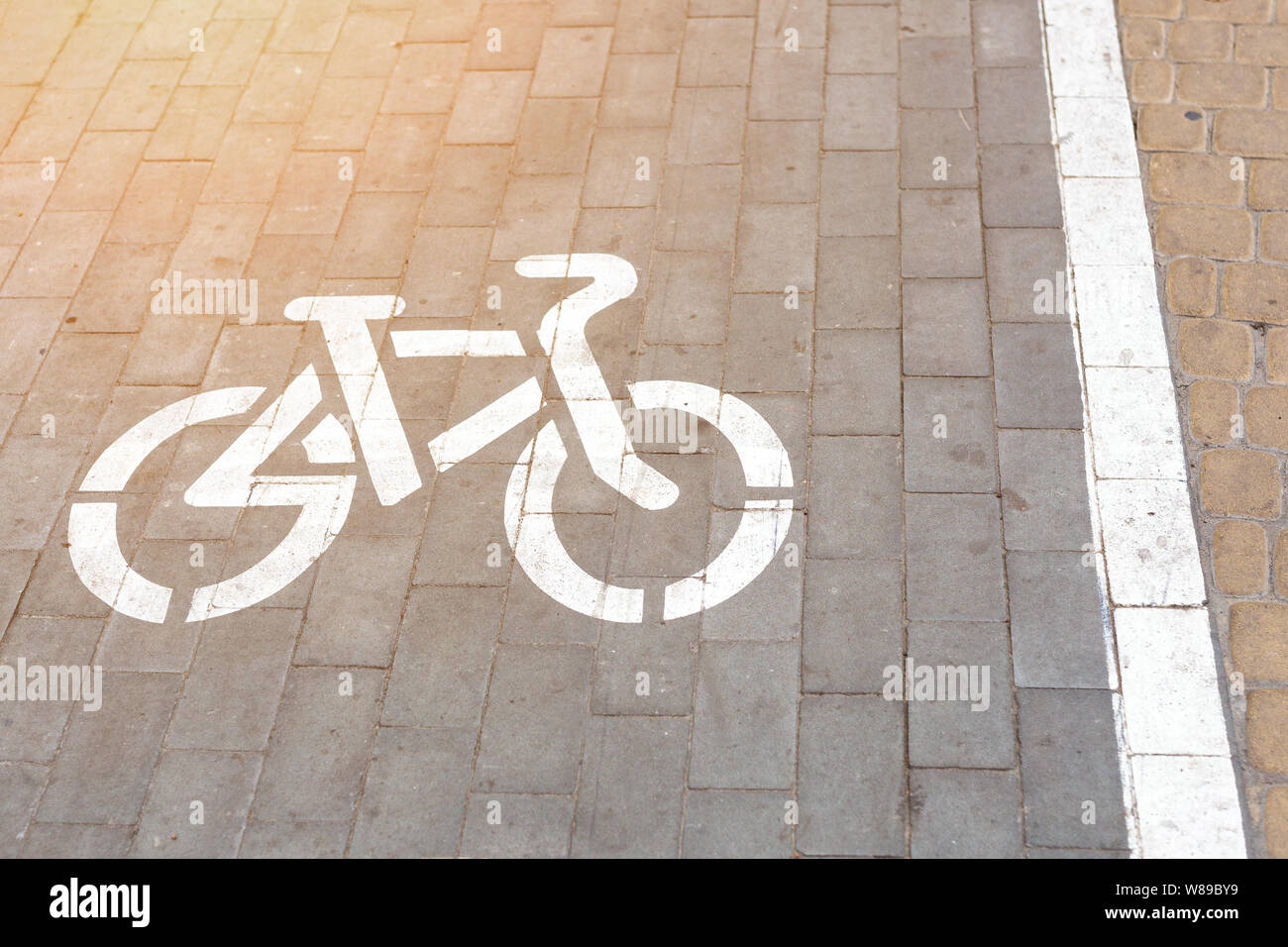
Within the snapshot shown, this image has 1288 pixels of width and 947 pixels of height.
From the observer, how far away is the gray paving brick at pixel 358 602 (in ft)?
16.1

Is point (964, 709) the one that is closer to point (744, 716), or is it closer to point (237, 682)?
point (744, 716)

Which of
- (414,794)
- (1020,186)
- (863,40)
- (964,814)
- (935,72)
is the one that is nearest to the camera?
(964,814)

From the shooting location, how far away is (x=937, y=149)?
669 centimetres

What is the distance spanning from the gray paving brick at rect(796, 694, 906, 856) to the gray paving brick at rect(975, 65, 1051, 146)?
3.69 metres

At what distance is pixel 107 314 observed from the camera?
636 cm

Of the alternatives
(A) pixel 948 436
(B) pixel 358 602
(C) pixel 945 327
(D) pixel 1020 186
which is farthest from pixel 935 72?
(B) pixel 358 602

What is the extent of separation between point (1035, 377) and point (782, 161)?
209cm

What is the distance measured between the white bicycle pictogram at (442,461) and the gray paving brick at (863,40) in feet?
7.65

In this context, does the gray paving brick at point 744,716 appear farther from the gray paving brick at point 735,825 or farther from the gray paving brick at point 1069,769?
the gray paving brick at point 1069,769

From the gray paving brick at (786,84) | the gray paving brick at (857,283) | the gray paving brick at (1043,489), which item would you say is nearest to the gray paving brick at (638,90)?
the gray paving brick at (786,84)

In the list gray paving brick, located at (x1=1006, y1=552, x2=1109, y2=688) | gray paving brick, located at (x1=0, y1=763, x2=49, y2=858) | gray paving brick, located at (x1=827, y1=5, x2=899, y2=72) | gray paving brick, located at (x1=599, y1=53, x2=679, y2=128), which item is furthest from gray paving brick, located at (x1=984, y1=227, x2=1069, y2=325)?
gray paving brick, located at (x1=0, y1=763, x2=49, y2=858)

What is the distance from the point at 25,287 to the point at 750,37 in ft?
15.1
